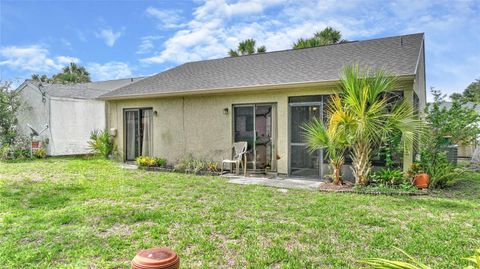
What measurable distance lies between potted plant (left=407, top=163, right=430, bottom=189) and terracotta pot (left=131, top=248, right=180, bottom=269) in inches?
273

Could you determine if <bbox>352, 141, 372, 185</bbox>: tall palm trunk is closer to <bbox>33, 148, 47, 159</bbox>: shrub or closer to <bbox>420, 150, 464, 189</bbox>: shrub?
<bbox>420, 150, 464, 189</bbox>: shrub

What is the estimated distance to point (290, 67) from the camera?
1075 cm

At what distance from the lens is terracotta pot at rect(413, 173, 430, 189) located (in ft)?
23.9

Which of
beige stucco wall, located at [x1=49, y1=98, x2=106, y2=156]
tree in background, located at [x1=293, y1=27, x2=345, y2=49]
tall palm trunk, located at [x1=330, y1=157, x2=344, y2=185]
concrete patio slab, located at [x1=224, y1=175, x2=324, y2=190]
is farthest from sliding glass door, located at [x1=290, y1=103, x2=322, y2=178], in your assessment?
beige stucco wall, located at [x1=49, y1=98, x2=106, y2=156]

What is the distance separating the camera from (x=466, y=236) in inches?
167

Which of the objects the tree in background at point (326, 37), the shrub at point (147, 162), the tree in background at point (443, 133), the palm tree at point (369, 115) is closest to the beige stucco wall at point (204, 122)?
the shrub at point (147, 162)

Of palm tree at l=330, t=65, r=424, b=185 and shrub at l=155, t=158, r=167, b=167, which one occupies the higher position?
palm tree at l=330, t=65, r=424, b=185

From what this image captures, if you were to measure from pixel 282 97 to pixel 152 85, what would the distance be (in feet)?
19.4

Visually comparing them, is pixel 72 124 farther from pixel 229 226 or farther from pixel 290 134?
pixel 229 226

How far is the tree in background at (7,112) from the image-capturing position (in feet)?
47.5

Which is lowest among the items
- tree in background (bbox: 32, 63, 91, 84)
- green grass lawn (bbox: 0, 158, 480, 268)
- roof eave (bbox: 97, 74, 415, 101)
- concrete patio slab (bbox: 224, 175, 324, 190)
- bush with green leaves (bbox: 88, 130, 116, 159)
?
green grass lawn (bbox: 0, 158, 480, 268)

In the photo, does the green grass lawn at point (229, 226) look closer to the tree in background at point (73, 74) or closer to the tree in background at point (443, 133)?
the tree in background at point (443, 133)

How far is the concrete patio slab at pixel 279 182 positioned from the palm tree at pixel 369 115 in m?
1.44

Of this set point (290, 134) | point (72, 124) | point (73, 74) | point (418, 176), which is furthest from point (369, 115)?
point (73, 74)
